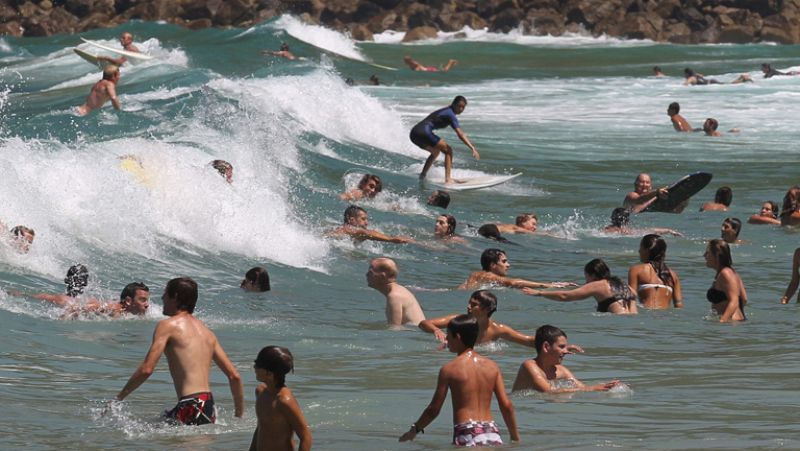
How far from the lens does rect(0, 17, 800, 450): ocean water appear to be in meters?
9.64

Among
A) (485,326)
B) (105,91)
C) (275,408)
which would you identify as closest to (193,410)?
(275,408)

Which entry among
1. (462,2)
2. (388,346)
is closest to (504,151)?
(388,346)

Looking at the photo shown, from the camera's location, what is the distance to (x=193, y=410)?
8781 mm

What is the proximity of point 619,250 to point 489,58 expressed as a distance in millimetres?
44011

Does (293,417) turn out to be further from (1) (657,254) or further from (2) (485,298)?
(1) (657,254)

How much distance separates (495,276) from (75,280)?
157 inches

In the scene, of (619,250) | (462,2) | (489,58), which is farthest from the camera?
(462,2)

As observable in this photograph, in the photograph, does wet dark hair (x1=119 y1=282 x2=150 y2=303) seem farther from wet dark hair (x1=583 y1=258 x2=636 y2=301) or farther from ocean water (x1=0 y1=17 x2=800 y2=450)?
wet dark hair (x1=583 y1=258 x2=636 y2=301)

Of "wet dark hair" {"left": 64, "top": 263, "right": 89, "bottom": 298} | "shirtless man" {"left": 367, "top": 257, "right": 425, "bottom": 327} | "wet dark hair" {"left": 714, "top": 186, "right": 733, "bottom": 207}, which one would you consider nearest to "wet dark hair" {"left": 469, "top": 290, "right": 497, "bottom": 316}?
"shirtless man" {"left": 367, "top": 257, "right": 425, "bottom": 327}

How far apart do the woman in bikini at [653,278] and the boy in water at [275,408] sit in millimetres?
7368

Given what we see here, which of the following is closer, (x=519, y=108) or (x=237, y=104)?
(x=237, y=104)

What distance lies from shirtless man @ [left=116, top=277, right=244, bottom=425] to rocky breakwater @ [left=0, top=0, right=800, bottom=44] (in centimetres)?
6474

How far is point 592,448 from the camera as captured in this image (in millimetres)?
8469

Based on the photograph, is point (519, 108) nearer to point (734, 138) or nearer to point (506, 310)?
point (734, 138)
